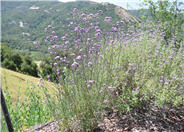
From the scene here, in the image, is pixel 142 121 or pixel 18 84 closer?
pixel 142 121

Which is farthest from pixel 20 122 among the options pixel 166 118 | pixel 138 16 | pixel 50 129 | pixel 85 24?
pixel 138 16

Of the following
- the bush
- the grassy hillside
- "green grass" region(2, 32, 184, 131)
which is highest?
"green grass" region(2, 32, 184, 131)

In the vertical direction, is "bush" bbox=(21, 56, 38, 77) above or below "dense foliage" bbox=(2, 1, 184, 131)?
below

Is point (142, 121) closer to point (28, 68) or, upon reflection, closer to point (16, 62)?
point (28, 68)

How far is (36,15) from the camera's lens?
13562 cm

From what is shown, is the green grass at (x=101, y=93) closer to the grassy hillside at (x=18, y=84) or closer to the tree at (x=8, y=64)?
the grassy hillside at (x=18, y=84)

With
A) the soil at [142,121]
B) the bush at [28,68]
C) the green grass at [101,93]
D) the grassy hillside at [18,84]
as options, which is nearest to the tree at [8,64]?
the bush at [28,68]

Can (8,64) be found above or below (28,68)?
above

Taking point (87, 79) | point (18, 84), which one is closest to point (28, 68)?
point (18, 84)

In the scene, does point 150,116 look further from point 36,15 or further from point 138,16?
point 36,15

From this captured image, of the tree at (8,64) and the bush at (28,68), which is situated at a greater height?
the tree at (8,64)

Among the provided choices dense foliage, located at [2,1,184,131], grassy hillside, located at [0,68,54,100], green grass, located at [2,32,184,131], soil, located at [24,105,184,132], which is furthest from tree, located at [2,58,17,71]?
soil, located at [24,105,184,132]

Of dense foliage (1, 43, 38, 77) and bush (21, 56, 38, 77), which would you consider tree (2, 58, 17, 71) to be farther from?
bush (21, 56, 38, 77)

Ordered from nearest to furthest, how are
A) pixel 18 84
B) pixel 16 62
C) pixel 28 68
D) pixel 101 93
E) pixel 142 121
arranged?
pixel 101 93, pixel 142 121, pixel 18 84, pixel 28 68, pixel 16 62
